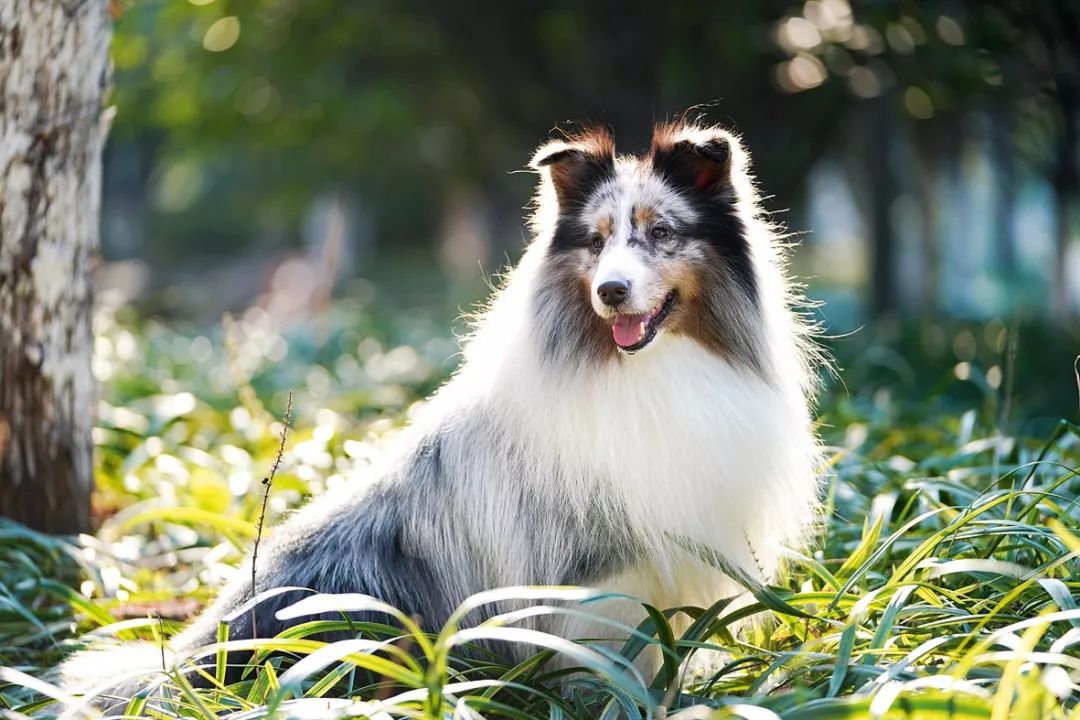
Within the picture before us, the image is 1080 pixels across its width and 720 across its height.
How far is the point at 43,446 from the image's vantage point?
4070 mm

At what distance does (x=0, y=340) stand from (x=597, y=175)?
7.23 feet

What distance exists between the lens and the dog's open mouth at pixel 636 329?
2.95m

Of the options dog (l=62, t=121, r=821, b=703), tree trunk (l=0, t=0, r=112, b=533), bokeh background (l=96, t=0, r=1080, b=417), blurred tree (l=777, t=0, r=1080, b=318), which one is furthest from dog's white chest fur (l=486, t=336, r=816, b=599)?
blurred tree (l=777, t=0, r=1080, b=318)

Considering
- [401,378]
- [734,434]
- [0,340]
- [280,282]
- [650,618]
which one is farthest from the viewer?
[280,282]

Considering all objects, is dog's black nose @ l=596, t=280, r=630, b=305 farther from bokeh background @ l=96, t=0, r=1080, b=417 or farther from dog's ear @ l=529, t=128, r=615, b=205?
bokeh background @ l=96, t=0, r=1080, b=417

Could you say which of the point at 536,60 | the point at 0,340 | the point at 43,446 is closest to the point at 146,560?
the point at 43,446

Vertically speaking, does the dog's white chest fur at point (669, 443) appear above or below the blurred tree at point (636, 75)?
below

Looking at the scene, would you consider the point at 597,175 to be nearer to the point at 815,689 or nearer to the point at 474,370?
the point at 474,370

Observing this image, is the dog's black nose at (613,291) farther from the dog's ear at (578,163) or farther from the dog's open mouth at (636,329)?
the dog's ear at (578,163)

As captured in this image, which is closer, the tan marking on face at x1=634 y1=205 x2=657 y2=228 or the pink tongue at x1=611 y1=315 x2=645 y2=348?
the pink tongue at x1=611 y1=315 x2=645 y2=348

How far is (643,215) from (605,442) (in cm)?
64

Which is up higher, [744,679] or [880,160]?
[880,160]

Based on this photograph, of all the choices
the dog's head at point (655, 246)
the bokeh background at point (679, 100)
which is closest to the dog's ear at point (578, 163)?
the dog's head at point (655, 246)

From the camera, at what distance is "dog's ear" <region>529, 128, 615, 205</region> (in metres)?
3.24
